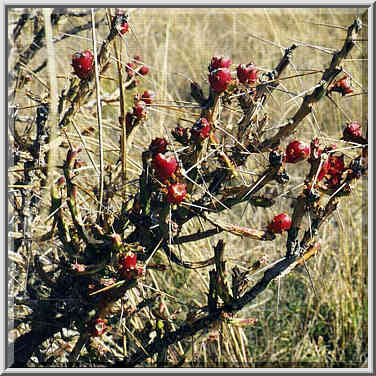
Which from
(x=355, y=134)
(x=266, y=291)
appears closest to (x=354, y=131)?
(x=355, y=134)

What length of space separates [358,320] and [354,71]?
42.8 inches

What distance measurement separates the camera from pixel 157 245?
0.98 metres

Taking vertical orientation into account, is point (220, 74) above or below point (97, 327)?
above

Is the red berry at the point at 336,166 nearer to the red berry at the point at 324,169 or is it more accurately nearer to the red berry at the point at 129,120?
the red berry at the point at 324,169

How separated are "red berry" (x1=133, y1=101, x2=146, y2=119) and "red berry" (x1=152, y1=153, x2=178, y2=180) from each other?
0.53 feet

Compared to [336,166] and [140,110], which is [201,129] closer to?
[140,110]

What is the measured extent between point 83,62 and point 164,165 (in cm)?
25

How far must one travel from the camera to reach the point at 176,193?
2.82ft

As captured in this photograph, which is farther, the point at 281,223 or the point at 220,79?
the point at 281,223

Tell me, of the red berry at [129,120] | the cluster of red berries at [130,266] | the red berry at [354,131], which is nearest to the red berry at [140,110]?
the red berry at [129,120]

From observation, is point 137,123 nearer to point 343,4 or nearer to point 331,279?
point 343,4

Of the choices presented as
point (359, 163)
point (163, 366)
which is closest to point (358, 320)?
point (163, 366)

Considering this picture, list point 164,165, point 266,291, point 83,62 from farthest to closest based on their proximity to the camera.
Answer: point 266,291 < point 83,62 < point 164,165

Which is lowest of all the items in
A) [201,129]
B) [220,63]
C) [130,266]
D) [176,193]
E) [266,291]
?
[266,291]
